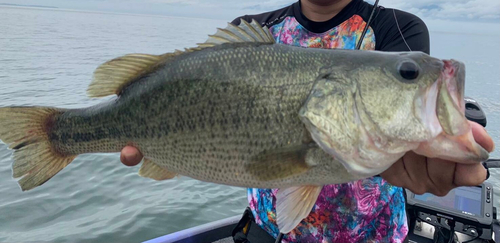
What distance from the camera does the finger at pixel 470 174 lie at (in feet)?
4.82

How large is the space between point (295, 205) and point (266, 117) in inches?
17.4

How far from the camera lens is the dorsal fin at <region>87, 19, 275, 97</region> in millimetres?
1750

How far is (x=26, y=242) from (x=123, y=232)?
129 centimetres

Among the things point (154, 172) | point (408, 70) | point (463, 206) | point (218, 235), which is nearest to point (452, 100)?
point (408, 70)

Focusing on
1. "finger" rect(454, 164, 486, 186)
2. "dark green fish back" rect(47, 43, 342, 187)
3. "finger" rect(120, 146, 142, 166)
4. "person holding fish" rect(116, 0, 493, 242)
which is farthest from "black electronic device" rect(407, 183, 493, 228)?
"finger" rect(120, 146, 142, 166)

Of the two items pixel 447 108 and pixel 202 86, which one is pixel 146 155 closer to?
pixel 202 86

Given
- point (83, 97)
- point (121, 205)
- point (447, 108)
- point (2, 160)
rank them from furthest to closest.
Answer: point (83, 97), point (2, 160), point (121, 205), point (447, 108)

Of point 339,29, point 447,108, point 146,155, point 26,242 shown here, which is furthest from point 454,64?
point 26,242

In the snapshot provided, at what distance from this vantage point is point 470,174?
1.50m

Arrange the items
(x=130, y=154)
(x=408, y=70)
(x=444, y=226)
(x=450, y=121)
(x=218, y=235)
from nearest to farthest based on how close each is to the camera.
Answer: (x=450, y=121)
(x=408, y=70)
(x=130, y=154)
(x=444, y=226)
(x=218, y=235)

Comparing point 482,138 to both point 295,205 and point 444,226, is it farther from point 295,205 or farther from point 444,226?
point 444,226

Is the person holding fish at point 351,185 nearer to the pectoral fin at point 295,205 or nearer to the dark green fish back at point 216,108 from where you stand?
the pectoral fin at point 295,205

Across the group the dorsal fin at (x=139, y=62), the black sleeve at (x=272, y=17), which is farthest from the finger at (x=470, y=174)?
the black sleeve at (x=272, y=17)

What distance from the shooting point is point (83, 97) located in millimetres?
11516
